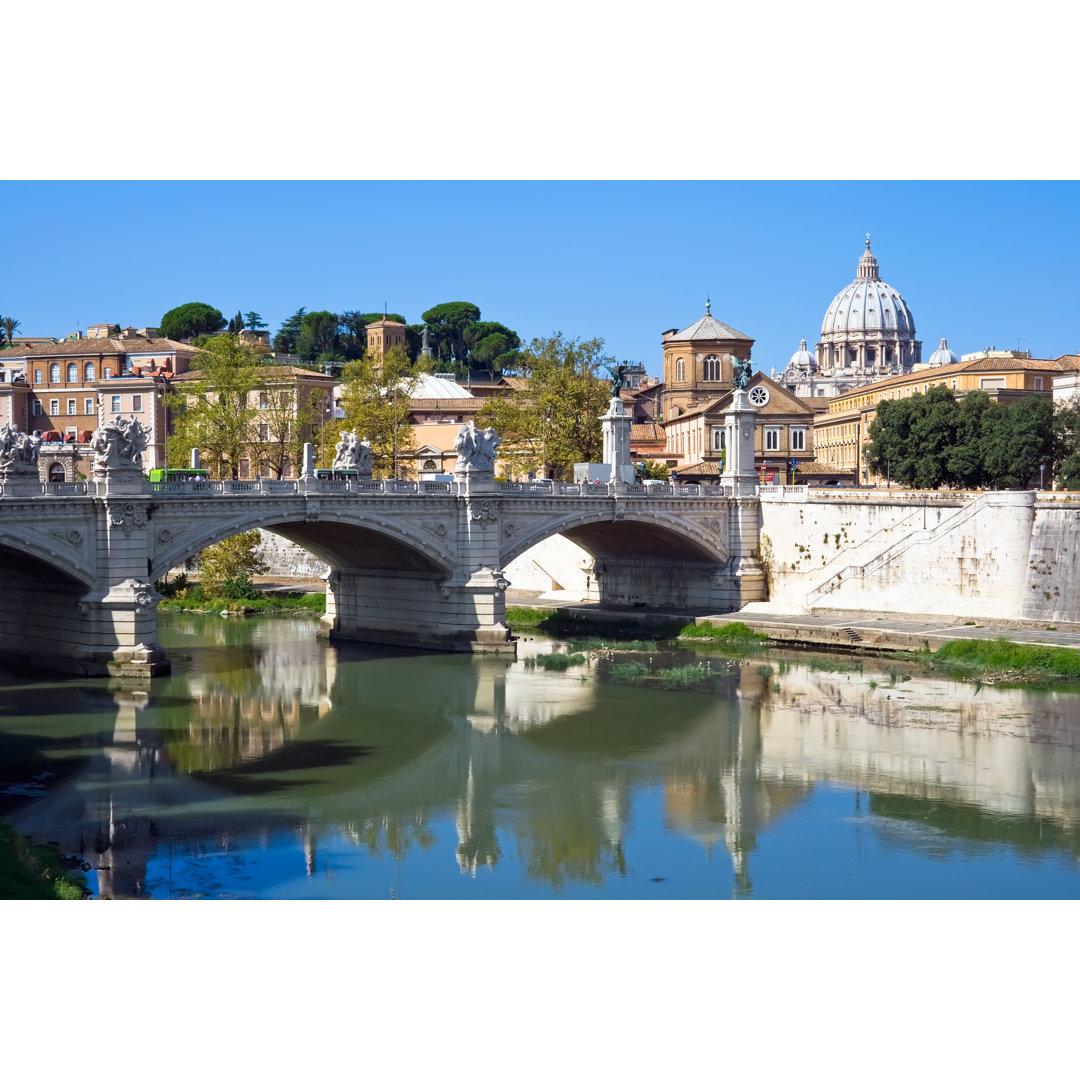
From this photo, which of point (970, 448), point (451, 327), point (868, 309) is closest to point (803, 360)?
point (868, 309)

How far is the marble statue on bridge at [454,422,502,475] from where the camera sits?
33312 mm

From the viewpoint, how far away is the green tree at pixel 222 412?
4303cm

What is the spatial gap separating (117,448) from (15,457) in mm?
2122

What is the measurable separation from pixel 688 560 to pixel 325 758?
57.6ft

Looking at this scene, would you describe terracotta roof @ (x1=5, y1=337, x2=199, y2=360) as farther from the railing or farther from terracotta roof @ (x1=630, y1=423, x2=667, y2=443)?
the railing

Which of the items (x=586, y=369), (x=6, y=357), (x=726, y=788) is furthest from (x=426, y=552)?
(x=6, y=357)

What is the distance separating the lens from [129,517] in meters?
28.0

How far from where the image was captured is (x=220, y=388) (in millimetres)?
43688

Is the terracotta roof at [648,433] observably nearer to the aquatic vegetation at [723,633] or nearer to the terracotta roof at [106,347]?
the terracotta roof at [106,347]

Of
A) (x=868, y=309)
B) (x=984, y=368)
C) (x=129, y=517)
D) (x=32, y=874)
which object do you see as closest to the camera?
(x=32, y=874)

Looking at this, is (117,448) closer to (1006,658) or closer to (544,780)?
(544,780)

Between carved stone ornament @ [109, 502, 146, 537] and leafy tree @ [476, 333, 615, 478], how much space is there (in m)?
18.0

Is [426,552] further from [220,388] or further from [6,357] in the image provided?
[6,357]

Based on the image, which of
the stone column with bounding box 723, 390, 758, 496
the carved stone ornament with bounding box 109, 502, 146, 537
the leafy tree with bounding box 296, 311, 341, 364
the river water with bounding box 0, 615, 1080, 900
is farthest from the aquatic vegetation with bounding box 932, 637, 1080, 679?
the leafy tree with bounding box 296, 311, 341, 364
